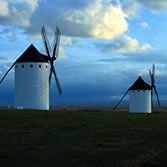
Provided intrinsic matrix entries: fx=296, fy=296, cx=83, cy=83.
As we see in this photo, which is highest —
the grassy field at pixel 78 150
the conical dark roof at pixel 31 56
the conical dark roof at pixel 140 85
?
the conical dark roof at pixel 31 56

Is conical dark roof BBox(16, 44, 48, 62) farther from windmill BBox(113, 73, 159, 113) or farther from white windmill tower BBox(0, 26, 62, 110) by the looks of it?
windmill BBox(113, 73, 159, 113)

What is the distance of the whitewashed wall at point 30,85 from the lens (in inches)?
1185

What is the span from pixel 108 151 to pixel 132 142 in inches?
102

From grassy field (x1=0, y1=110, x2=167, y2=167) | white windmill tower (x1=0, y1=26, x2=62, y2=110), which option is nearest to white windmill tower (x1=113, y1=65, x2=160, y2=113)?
white windmill tower (x1=0, y1=26, x2=62, y2=110)

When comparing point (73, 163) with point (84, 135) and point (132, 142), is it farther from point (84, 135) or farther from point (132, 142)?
point (84, 135)

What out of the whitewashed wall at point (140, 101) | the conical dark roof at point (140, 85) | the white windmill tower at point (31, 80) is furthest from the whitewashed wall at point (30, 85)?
the conical dark roof at point (140, 85)

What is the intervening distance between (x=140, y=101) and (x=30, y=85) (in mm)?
22459

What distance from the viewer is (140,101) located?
155ft

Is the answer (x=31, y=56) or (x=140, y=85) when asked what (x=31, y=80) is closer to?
(x=31, y=56)

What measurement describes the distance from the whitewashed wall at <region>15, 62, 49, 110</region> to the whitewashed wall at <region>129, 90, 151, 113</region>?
20.7 metres

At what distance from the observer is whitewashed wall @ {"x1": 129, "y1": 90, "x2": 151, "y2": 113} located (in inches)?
1855

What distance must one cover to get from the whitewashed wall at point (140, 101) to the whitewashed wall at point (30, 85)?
20653mm

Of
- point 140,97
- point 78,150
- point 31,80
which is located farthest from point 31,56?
point 140,97

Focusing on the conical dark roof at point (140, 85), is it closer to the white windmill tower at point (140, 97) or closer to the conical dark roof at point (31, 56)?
the white windmill tower at point (140, 97)
